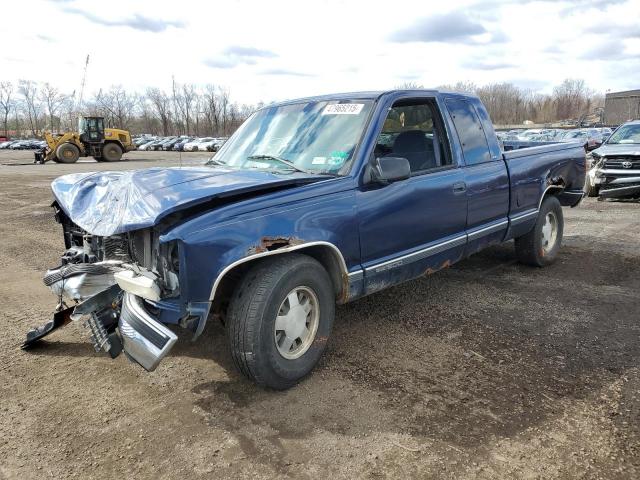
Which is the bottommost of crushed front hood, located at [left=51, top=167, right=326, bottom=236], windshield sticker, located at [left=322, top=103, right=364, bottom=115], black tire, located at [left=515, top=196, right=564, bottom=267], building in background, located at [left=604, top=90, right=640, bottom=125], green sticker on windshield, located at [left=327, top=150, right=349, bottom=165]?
black tire, located at [left=515, top=196, right=564, bottom=267]

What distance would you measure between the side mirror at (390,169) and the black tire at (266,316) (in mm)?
824

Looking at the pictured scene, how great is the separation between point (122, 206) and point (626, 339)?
3.89m

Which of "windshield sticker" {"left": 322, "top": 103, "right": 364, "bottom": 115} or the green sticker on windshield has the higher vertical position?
"windshield sticker" {"left": 322, "top": 103, "right": 364, "bottom": 115}

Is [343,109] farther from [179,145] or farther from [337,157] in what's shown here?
[179,145]

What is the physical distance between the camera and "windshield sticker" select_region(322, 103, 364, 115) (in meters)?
4.11

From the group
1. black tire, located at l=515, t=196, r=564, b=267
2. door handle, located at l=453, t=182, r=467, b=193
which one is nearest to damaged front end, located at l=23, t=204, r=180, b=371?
door handle, located at l=453, t=182, r=467, b=193

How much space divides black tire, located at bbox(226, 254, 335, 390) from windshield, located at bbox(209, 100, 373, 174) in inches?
34.9

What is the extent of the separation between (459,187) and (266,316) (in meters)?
2.35

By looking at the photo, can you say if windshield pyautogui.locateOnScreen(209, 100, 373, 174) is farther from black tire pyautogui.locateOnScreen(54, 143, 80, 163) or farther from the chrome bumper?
black tire pyautogui.locateOnScreen(54, 143, 80, 163)

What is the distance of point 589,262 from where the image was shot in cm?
645

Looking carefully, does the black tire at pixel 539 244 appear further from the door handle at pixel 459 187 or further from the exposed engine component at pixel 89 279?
the exposed engine component at pixel 89 279

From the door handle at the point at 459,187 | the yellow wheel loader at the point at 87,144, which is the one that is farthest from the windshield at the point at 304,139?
the yellow wheel loader at the point at 87,144

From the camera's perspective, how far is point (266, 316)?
311 cm

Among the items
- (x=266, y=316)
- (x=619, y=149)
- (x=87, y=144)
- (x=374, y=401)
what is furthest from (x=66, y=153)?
(x=374, y=401)
